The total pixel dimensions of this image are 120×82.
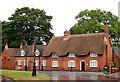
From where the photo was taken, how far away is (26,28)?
79375 mm

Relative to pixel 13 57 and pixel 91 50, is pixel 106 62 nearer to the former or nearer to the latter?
pixel 91 50

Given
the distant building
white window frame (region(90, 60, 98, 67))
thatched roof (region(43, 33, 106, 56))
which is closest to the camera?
white window frame (region(90, 60, 98, 67))

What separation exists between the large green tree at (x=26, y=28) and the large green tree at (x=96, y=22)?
10.6 meters

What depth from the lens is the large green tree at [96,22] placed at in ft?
234

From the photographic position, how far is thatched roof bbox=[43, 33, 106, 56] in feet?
189

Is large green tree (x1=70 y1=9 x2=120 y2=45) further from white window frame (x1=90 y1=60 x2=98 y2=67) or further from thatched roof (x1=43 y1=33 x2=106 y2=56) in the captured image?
white window frame (x1=90 y1=60 x2=98 y2=67)

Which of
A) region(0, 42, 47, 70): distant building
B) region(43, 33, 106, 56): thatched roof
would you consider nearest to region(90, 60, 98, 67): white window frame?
region(43, 33, 106, 56): thatched roof

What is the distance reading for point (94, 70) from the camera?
188 ft

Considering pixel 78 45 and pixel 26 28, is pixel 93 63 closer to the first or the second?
pixel 78 45

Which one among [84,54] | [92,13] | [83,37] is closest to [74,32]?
[92,13]

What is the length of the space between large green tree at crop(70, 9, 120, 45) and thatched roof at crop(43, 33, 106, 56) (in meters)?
9.96

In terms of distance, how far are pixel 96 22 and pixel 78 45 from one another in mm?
14389

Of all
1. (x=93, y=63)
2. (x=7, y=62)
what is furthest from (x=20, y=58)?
(x=93, y=63)

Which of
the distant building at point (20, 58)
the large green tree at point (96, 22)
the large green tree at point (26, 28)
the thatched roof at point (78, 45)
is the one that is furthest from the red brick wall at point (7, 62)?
the large green tree at point (96, 22)
